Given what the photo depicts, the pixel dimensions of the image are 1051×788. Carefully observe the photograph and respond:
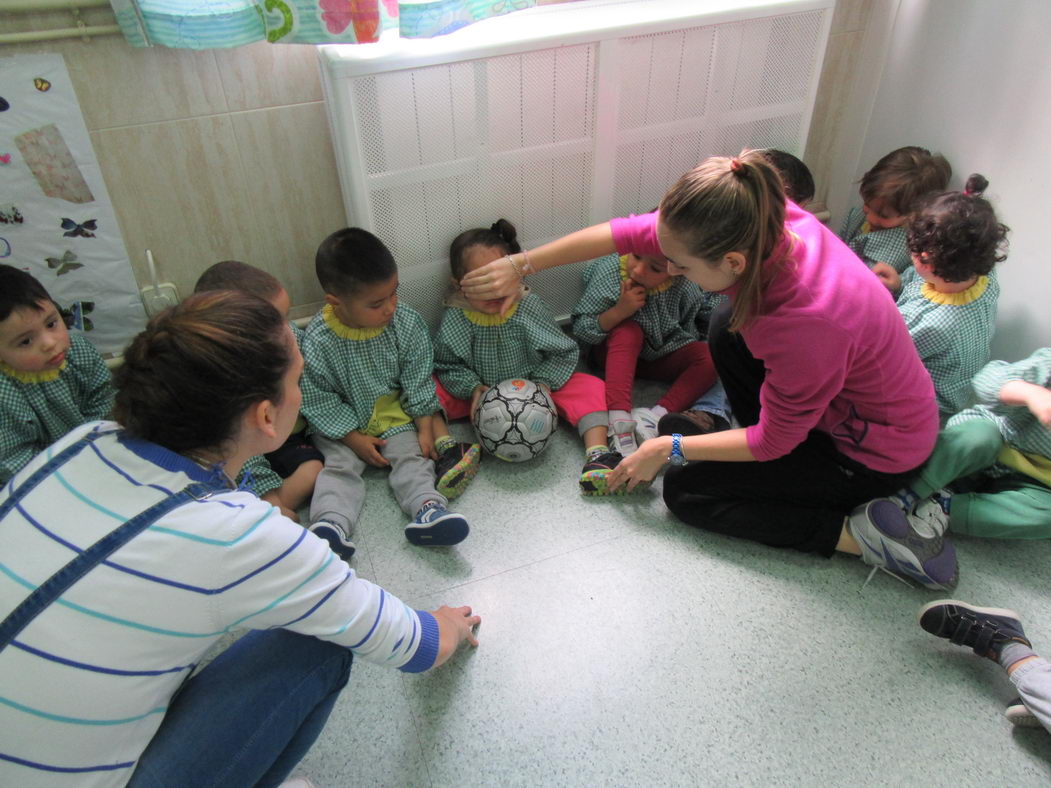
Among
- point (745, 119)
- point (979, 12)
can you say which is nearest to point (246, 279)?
point (745, 119)

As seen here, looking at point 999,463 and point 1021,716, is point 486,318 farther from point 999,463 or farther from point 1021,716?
point 1021,716

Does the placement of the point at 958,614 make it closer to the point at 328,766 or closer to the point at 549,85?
the point at 328,766

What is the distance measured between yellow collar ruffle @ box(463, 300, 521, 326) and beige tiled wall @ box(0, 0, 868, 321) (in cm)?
44

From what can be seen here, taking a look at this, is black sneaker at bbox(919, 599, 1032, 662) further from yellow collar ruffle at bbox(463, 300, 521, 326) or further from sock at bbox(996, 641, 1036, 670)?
yellow collar ruffle at bbox(463, 300, 521, 326)

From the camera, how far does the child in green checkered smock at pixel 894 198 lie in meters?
1.85

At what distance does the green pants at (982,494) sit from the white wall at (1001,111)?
426 mm

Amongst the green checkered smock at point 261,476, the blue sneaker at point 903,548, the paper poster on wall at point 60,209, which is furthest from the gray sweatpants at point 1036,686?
the paper poster on wall at point 60,209

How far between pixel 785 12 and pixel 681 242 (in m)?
0.97

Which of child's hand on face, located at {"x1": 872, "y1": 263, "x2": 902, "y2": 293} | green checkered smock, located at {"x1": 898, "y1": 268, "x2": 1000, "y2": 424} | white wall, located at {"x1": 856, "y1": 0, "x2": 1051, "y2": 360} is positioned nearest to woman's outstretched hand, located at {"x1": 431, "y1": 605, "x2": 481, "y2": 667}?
green checkered smock, located at {"x1": 898, "y1": 268, "x2": 1000, "y2": 424}

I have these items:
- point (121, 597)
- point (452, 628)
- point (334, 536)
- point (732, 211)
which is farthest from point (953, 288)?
point (121, 597)

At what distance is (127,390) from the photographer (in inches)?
33.9

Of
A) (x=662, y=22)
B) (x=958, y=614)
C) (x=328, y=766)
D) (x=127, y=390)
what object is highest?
(x=662, y=22)

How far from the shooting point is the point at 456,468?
1616mm

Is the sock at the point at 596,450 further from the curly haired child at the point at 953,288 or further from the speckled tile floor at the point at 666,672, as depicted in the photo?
the curly haired child at the point at 953,288
